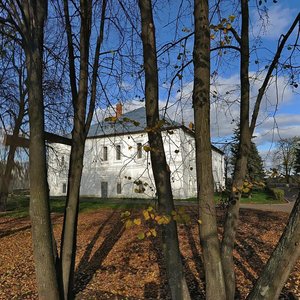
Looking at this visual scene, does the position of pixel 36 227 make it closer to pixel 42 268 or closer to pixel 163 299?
pixel 42 268

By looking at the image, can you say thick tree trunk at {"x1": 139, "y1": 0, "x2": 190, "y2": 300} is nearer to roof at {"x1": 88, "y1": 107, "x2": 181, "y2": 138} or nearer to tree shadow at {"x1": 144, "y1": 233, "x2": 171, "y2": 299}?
roof at {"x1": 88, "y1": 107, "x2": 181, "y2": 138}

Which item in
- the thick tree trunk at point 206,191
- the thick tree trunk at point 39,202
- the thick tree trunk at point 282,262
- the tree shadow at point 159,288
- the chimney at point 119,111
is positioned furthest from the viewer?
the tree shadow at point 159,288

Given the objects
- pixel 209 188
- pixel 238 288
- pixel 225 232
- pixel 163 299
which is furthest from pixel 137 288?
pixel 209 188

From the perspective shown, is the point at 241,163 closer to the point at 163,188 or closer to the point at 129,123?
the point at 163,188

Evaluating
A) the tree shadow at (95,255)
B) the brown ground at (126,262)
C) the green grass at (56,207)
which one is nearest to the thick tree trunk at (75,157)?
the brown ground at (126,262)

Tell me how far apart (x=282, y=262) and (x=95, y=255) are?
7410mm

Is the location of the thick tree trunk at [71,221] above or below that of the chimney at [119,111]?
below

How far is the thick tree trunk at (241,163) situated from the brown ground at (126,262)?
2.46m

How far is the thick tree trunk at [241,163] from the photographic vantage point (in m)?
3.81

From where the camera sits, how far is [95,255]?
9.30 metres

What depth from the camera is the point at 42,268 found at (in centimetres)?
437

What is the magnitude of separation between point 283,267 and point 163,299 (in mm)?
3707

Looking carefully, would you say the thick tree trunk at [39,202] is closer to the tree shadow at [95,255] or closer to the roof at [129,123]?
the roof at [129,123]

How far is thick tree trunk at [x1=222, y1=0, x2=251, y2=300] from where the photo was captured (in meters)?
3.81
